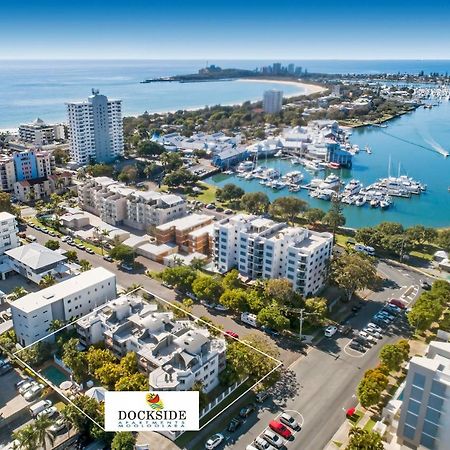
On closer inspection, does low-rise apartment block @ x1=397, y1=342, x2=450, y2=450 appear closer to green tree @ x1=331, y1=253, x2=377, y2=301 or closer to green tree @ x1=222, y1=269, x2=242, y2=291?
green tree @ x1=331, y1=253, x2=377, y2=301

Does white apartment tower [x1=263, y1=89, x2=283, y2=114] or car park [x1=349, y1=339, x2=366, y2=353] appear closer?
car park [x1=349, y1=339, x2=366, y2=353]

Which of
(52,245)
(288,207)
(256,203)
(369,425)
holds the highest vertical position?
(288,207)

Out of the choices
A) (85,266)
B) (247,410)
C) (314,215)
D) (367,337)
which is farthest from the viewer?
(314,215)

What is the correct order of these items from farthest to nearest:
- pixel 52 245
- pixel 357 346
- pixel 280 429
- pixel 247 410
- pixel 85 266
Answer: pixel 52 245
pixel 85 266
pixel 357 346
pixel 247 410
pixel 280 429

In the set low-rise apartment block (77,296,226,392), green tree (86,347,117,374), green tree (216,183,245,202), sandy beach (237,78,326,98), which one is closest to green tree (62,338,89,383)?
green tree (86,347,117,374)

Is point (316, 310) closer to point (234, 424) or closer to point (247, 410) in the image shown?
point (247, 410)

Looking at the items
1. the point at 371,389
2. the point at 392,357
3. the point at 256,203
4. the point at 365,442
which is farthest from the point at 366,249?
the point at 365,442

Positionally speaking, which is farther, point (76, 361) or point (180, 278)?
point (180, 278)
